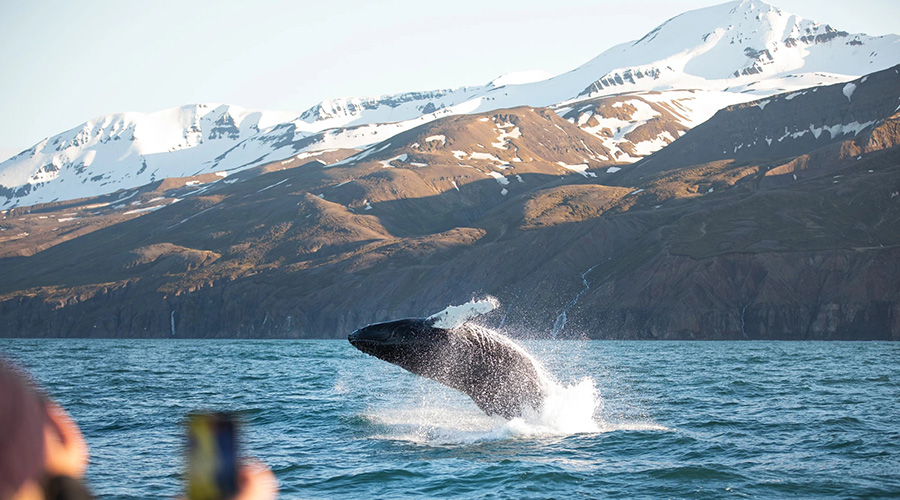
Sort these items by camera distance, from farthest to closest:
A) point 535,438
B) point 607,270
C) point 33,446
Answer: point 607,270, point 535,438, point 33,446

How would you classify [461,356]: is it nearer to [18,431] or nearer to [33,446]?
[33,446]

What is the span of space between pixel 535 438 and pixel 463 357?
12.6 ft

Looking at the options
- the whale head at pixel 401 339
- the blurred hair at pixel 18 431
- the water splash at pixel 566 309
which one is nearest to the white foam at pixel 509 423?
the whale head at pixel 401 339

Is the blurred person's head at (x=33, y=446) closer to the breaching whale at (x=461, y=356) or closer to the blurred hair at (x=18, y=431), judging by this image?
the blurred hair at (x=18, y=431)

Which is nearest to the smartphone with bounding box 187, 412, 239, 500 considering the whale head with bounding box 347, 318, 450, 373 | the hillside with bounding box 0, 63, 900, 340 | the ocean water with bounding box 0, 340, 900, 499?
the ocean water with bounding box 0, 340, 900, 499

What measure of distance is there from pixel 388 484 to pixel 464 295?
130 metres

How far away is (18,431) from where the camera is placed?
202 cm

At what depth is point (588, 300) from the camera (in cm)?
13800

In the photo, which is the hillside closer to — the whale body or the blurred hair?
the whale body

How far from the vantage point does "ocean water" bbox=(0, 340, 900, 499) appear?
58.4 feet

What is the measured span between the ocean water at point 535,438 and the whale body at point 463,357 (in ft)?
4.76

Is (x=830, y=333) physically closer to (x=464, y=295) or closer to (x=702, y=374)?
(x=464, y=295)

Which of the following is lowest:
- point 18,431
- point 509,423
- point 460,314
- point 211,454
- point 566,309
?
point 566,309

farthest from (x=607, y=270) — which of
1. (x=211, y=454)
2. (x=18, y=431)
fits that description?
(x=18, y=431)
